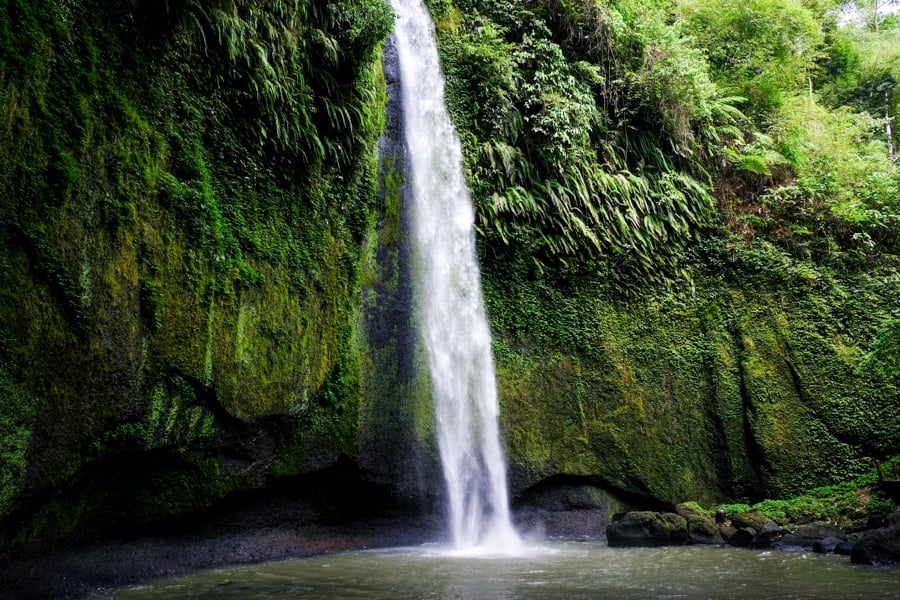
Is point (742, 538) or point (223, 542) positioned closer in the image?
point (223, 542)

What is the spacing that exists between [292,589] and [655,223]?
9.19m

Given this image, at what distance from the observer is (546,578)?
18.5 ft

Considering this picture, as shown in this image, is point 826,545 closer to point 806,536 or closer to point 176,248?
point 806,536

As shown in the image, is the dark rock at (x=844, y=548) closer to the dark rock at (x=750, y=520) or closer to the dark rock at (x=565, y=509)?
the dark rock at (x=750, y=520)

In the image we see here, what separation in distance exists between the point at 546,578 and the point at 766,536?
14.1ft

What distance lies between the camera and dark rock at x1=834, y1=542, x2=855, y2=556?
287 inches

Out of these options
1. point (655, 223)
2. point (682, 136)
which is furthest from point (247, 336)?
point (682, 136)

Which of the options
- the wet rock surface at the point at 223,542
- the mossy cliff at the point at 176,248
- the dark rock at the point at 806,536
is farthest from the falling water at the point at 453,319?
the dark rock at the point at 806,536

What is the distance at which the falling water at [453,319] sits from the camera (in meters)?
8.84

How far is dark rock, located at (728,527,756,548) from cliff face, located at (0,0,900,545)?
1.94 metres

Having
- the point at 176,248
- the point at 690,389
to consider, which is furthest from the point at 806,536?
the point at 176,248

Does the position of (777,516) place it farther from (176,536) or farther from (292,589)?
(176,536)

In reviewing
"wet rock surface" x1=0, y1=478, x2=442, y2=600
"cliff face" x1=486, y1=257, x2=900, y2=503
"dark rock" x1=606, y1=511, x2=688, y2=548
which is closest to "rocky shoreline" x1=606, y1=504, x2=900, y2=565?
"dark rock" x1=606, y1=511, x2=688, y2=548

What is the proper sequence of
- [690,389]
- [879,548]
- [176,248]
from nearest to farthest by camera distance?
1. [176,248]
2. [879,548]
3. [690,389]
